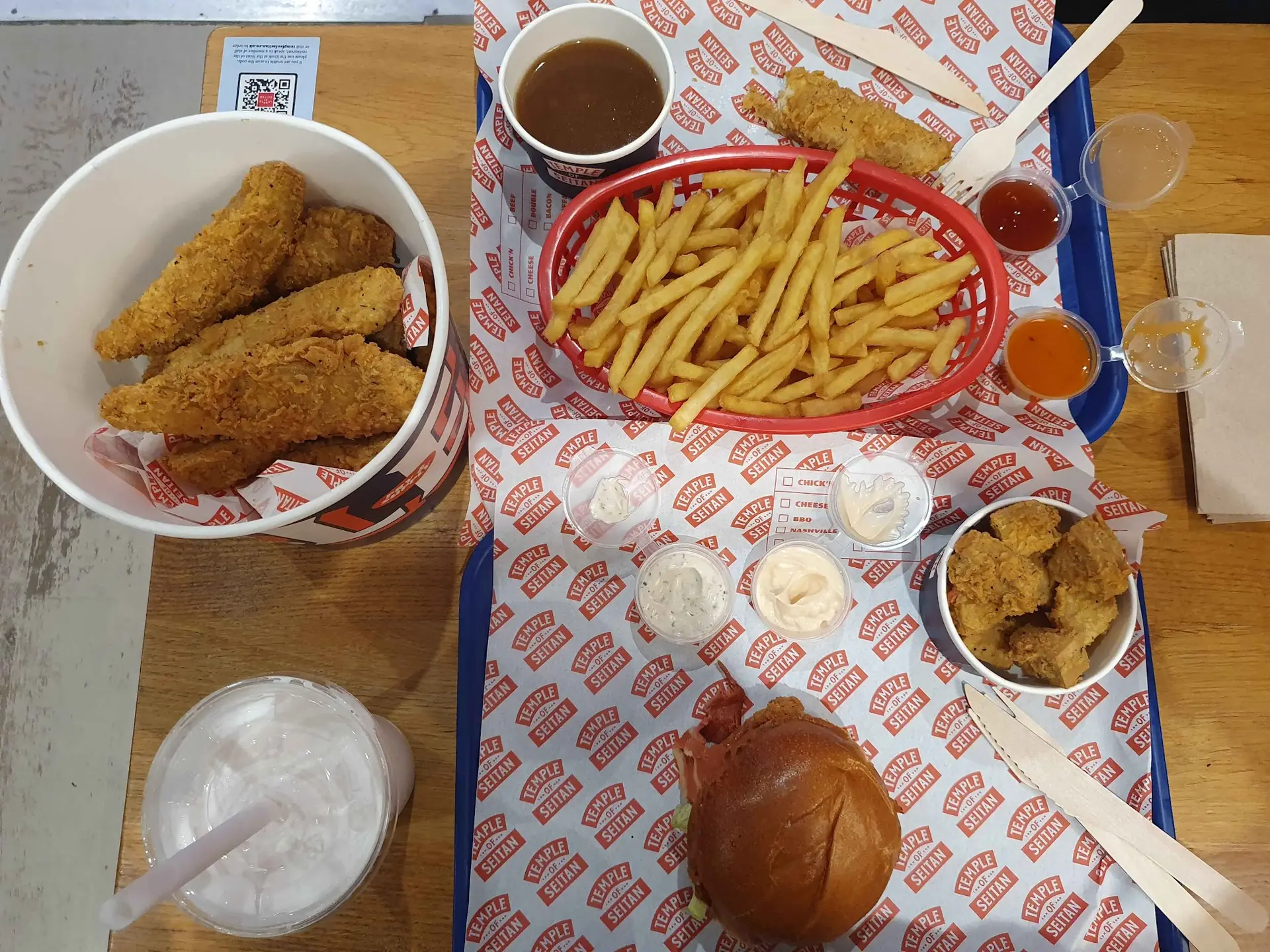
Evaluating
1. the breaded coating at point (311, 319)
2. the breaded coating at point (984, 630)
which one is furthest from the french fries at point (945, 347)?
the breaded coating at point (311, 319)

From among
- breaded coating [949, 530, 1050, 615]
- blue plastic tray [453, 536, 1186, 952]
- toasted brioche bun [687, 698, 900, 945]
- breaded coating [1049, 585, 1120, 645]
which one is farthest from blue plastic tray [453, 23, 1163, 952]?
toasted brioche bun [687, 698, 900, 945]

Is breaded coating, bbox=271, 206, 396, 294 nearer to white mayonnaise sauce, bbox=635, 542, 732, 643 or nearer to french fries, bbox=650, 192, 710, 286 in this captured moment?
french fries, bbox=650, 192, 710, 286

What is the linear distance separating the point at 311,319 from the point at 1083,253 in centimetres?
166

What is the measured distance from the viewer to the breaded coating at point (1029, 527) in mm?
1396

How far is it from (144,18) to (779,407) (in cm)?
224

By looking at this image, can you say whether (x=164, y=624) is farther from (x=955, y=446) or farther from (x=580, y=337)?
(x=955, y=446)

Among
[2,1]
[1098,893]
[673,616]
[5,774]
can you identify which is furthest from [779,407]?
[2,1]

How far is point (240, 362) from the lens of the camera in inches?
48.6

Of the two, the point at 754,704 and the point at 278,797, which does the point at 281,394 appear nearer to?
the point at 278,797

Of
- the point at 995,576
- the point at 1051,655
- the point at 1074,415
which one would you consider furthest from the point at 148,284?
the point at 1074,415

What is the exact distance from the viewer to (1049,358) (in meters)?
1.61

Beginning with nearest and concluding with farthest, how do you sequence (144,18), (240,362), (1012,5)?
(240,362) < (1012,5) < (144,18)

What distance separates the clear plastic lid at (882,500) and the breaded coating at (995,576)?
127mm

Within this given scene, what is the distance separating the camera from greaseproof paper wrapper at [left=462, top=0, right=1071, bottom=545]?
1615 mm
